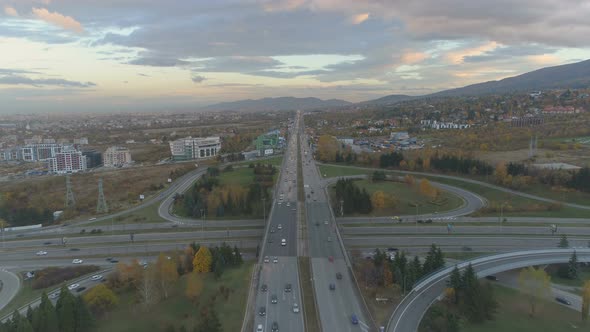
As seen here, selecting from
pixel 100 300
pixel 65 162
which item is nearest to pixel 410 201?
pixel 100 300

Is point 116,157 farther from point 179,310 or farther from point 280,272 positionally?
point 179,310

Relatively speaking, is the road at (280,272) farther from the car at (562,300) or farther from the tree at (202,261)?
the car at (562,300)

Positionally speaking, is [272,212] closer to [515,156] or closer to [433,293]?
[433,293]

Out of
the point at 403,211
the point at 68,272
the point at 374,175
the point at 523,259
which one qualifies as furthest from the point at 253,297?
the point at 374,175

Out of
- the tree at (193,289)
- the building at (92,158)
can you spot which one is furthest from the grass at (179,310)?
the building at (92,158)

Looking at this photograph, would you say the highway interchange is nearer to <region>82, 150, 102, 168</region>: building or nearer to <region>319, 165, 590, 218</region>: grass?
<region>319, 165, 590, 218</region>: grass

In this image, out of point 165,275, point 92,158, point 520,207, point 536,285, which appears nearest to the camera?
point 536,285
